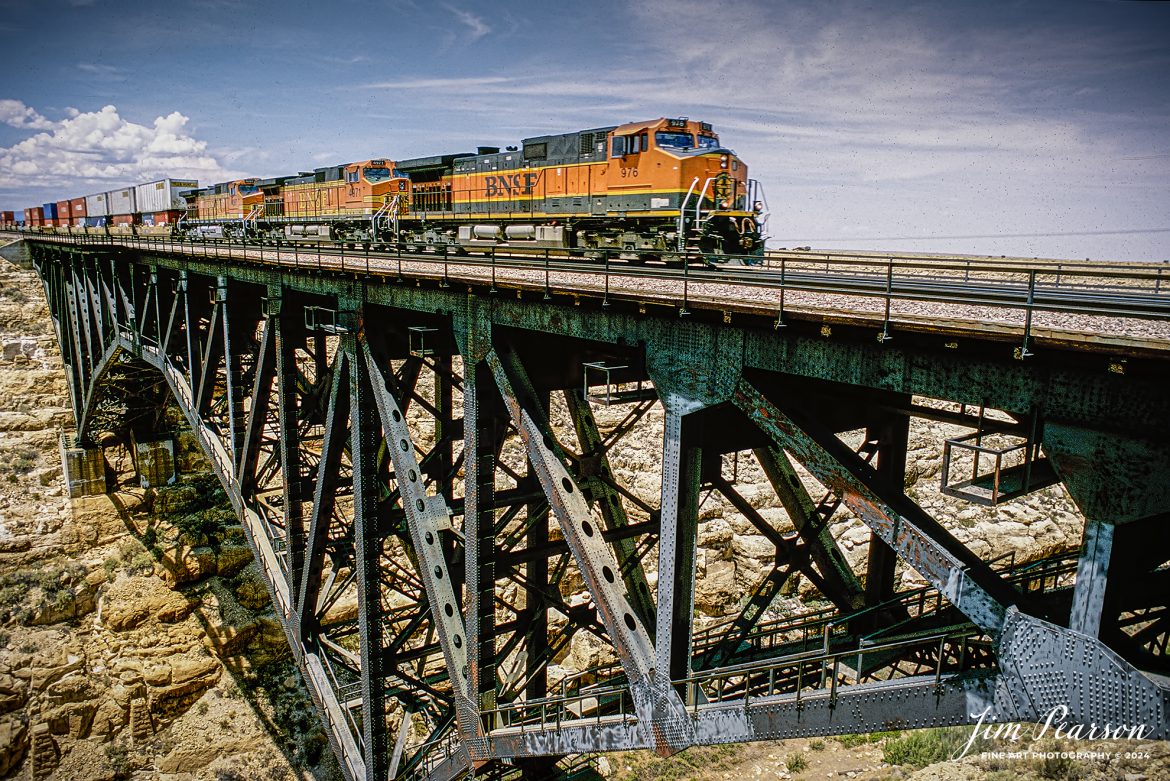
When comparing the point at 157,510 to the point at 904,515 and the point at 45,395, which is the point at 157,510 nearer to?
the point at 45,395

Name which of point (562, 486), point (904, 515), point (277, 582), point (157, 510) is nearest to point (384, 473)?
point (277, 582)

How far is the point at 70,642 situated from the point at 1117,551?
83.9 ft

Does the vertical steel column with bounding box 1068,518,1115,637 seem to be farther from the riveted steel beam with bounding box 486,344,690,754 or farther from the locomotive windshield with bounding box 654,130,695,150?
the locomotive windshield with bounding box 654,130,695,150

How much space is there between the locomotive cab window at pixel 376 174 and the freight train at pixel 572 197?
0.15 feet

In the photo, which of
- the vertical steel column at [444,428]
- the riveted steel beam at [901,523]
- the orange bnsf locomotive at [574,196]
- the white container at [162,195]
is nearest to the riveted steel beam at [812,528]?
the riveted steel beam at [901,523]

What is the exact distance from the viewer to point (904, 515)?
13.9 feet

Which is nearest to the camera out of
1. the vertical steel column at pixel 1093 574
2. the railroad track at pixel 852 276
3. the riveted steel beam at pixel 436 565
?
the vertical steel column at pixel 1093 574

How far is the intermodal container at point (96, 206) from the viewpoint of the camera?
54.6 m

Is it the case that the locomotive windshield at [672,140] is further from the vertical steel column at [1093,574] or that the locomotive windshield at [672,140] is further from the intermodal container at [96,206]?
the intermodal container at [96,206]

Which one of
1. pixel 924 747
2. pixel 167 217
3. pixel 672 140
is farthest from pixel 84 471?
pixel 924 747

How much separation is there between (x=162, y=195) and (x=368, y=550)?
45.9 meters

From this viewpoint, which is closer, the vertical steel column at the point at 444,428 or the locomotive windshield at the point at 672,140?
the vertical steel column at the point at 444,428

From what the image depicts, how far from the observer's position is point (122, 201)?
5066 cm

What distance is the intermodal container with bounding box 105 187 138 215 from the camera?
161ft
